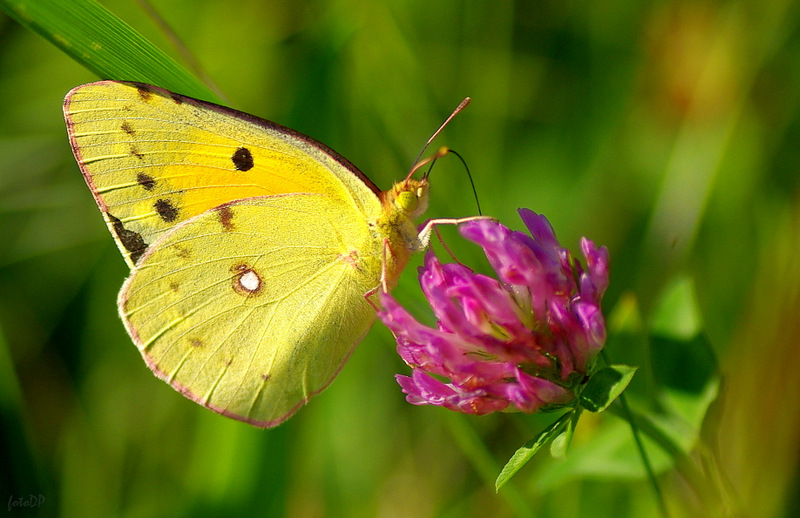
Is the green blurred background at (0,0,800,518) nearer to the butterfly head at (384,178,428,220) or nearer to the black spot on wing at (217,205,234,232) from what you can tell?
the butterfly head at (384,178,428,220)

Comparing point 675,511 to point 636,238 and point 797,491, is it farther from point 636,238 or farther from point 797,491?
point 636,238

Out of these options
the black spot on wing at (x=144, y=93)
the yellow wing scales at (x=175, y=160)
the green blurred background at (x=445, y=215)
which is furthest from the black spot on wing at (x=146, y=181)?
the green blurred background at (x=445, y=215)

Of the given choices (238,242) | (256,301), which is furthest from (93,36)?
(256,301)

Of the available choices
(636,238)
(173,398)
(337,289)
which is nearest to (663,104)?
(636,238)

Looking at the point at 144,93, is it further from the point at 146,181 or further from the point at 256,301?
the point at 256,301

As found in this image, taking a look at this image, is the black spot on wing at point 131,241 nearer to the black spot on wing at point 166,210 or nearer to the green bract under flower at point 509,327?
the black spot on wing at point 166,210

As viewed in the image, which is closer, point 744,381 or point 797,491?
point 797,491

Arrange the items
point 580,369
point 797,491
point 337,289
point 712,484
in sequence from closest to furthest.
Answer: point 580,369 < point 712,484 < point 337,289 < point 797,491
